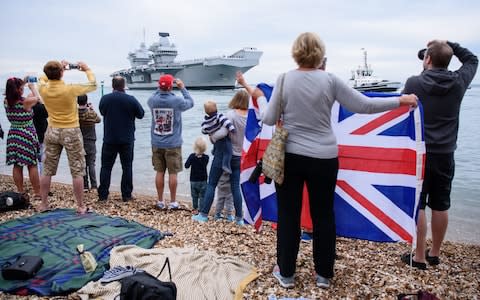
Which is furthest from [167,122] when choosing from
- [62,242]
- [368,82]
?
[368,82]

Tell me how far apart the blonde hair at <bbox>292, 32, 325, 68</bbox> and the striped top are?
218 cm

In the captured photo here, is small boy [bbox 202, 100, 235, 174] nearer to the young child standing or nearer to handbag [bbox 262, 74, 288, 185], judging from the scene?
the young child standing

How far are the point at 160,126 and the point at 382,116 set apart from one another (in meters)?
2.95

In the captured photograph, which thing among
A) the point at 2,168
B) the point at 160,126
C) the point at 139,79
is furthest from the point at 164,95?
the point at 139,79

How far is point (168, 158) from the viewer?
17.3 feet

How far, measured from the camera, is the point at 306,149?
2.57 meters

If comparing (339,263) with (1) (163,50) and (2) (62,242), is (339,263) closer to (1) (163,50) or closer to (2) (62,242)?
(2) (62,242)

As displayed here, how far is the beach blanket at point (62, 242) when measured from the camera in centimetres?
289

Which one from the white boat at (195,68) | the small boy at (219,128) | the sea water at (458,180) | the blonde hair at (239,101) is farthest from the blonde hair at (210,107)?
the white boat at (195,68)

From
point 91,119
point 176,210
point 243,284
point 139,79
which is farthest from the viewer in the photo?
point 139,79

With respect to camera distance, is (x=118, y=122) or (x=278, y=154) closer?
(x=278, y=154)

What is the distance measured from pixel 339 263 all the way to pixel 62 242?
2.56m

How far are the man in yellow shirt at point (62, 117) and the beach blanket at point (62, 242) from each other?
543mm

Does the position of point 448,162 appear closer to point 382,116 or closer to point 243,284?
point 382,116
